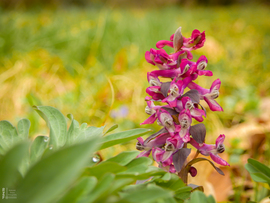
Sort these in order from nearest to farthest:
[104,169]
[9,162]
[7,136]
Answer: [9,162]
[104,169]
[7,136]

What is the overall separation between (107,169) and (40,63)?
6.64 feet

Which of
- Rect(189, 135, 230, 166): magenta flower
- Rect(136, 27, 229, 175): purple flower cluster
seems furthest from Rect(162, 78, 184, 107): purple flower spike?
Rect(189, 135, 230, 166): magenta flower

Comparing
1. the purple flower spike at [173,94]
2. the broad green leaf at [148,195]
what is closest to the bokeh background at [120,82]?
the purple flower spike at [173,94]

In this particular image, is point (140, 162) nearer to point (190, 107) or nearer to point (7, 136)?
point (190, 107)

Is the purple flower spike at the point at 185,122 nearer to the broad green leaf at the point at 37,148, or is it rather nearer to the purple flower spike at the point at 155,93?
the purple flower spike at the point at 155,93

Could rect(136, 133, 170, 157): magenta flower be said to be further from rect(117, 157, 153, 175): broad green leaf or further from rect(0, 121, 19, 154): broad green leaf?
rect(0, 121, 19, 154): broad green leaf

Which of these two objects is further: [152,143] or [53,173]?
[152,143]

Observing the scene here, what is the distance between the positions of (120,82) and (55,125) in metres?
1.49

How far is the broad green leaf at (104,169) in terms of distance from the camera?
1.08 ft

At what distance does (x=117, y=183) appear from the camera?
292 millimetres

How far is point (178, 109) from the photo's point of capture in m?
0.46

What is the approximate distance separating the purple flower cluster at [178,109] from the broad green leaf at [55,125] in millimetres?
154

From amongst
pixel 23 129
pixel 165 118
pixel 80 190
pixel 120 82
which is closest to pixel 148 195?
pixel 80 190

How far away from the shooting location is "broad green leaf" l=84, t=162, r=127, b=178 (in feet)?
1.08
